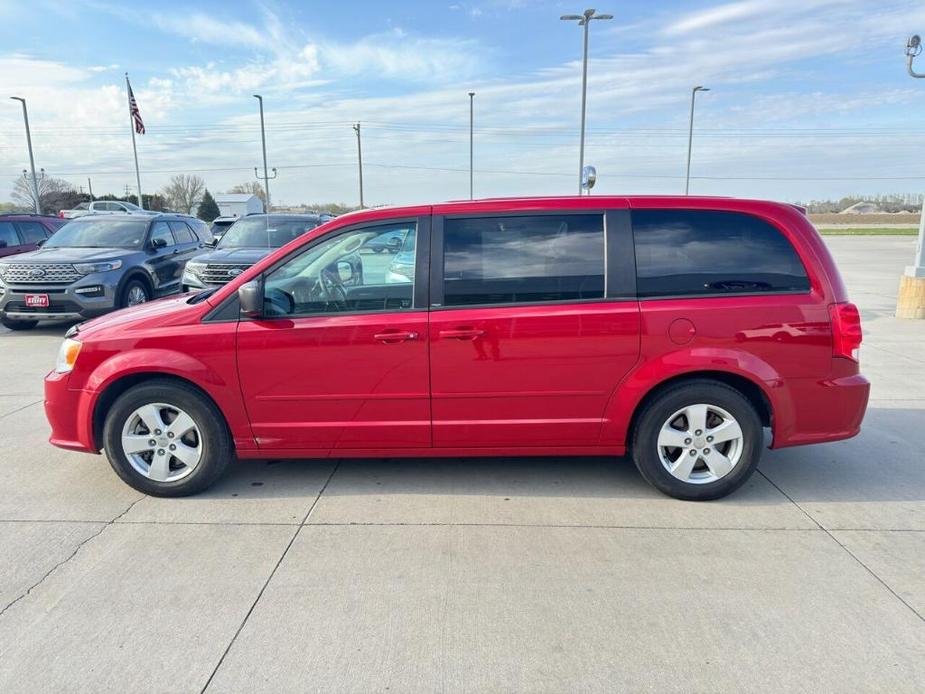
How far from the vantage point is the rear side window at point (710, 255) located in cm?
379

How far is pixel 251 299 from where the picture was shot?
3719mm

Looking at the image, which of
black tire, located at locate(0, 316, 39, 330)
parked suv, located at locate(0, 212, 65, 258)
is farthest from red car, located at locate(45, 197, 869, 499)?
parked suv, located at locate(0, 212, 65, 258)

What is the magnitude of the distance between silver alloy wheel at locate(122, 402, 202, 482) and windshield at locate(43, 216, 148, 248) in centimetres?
740

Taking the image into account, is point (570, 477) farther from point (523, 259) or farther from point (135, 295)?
point (135, 295)

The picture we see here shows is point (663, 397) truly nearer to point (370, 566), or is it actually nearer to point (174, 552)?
point (370, 566)

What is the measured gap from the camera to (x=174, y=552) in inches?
131

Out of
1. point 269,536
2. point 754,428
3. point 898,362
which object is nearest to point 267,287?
point 269,536

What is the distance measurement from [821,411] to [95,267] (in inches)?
367

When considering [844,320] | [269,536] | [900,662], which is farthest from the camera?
[844,320]

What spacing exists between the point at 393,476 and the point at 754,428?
2.28 metres

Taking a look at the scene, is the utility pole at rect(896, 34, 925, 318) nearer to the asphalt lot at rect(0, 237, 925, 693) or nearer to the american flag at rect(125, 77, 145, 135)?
the asphalt lot at rect(0, 237, 925, 693)

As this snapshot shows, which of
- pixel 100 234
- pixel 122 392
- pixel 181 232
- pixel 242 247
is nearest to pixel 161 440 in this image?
pixel 122 392

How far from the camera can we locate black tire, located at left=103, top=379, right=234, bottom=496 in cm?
388

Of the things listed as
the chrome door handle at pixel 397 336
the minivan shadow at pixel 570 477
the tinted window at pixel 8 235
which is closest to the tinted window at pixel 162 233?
the tinted window at pixel 8 235
